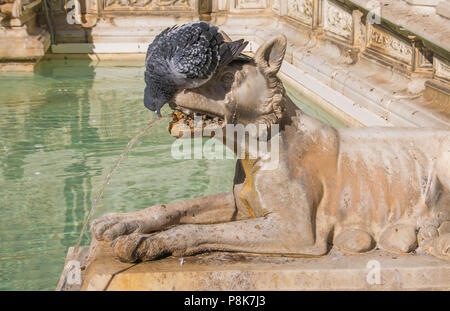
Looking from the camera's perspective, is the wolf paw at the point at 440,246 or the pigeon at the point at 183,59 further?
the wolf paw at the point at 440,246

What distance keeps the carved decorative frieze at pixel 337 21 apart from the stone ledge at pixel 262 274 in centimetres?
585

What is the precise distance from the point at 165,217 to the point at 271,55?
96cm

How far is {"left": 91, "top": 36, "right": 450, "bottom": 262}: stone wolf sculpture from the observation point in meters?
3.54

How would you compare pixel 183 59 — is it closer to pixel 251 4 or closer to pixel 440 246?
pixel 440 246

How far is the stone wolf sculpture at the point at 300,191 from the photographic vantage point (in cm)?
354

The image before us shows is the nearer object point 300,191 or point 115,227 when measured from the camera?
point 300,191

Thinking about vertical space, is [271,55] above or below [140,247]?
above

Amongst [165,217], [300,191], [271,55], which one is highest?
[271,55]

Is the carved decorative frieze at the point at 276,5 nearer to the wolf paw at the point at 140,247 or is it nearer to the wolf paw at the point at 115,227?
the wolf paw at the point at 115,227

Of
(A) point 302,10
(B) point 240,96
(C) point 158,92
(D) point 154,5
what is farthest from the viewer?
(D) point 154,5

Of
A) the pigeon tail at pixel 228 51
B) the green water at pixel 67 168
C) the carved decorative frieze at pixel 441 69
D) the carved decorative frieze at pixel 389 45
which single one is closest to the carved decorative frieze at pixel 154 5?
the green water at pixel 67 168

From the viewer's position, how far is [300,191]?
3602 millimetres

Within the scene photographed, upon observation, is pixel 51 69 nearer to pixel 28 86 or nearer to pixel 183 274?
pixel 28 86

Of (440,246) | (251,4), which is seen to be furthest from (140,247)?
(251,4)
